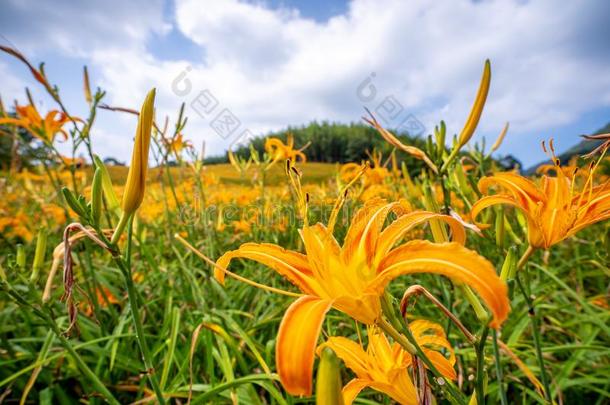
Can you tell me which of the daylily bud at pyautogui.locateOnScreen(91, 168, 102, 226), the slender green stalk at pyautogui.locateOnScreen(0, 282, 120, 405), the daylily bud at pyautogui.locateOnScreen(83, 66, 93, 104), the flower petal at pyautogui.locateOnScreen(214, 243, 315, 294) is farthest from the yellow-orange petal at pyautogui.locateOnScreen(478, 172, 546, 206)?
the daylily bud at pyautogui.locateOnScreen(83, 66, 93, 104)

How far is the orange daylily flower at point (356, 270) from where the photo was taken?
1.20 ft

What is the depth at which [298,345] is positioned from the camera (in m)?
0.37

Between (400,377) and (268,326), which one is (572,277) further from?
(400,377)

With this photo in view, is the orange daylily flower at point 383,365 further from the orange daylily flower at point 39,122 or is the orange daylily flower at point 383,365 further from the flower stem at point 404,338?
the orange daylily flower at point 39,122

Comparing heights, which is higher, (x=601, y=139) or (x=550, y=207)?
(x=601, y=139)

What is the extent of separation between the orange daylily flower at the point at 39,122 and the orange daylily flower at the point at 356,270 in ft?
4.85

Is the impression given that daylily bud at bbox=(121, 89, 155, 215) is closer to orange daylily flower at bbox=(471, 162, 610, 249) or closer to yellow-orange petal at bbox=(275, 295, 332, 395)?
yellow-orange petal at bbox=(275, 295, 332, 395)

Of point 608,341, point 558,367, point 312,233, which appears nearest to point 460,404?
point 312,233

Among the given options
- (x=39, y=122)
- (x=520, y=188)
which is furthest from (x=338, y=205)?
(x=39, y=122)

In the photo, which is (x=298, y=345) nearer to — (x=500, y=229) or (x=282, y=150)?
(x=500, y=229)

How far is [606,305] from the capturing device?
198cm

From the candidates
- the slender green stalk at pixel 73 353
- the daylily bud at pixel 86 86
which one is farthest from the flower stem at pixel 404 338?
the daylily bud at pixel 86 86

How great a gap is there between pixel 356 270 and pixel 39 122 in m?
1.68

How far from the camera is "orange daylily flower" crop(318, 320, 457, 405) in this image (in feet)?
1.91
